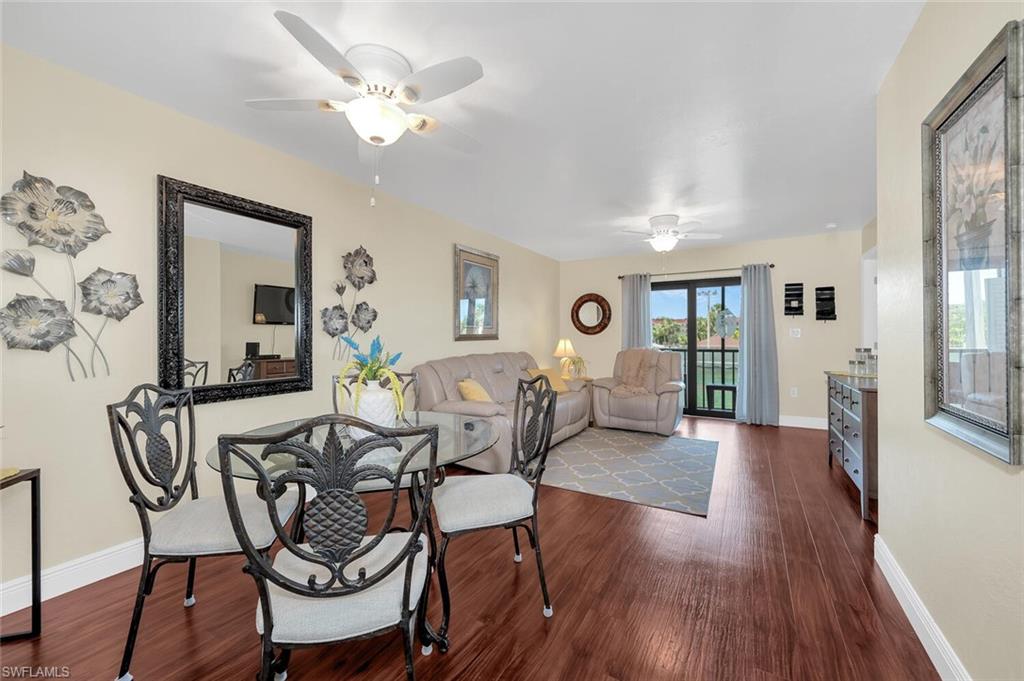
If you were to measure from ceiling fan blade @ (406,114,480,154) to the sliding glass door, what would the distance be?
16.3 feet

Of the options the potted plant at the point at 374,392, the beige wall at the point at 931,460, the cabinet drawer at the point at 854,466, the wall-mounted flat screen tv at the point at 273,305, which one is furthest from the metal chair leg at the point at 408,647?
the cabinet drawer at the point at 854,466

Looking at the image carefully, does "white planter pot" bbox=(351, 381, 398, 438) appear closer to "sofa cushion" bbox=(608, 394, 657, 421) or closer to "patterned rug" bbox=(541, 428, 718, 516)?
"patterned rug" bbox=(541, 428, 718, 516)

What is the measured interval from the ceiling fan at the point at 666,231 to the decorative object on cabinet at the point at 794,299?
1533 millimetres

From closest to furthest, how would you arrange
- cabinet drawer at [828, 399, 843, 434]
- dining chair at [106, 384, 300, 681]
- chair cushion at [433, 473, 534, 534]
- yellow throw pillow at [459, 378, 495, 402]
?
dining chair at [106, 384, 300, 681]
chair cushion at [433, 473, 534, 534]
cabinet drawer at [828, 399, 843, 434]
yellow throw pillow at [459, 378, 495, 402]

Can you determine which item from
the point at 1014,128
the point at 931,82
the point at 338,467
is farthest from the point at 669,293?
the point at 338,467

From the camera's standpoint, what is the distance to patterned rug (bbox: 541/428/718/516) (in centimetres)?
311

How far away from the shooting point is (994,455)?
1.13 metres

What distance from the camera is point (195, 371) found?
2.40 m

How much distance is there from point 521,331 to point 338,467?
5.01m

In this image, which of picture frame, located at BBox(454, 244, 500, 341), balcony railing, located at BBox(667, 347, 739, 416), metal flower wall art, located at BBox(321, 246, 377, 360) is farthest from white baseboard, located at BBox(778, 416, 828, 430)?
metal flower wall art, located at BBox(321, 246, 377, 360)

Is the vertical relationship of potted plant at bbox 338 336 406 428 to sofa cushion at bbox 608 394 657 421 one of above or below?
above

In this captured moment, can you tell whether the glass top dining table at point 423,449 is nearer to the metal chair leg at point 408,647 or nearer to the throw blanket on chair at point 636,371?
the metal chair leg at point 408,647

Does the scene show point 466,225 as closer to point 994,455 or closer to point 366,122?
point 366,122

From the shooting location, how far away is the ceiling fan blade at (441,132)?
1980 mm
